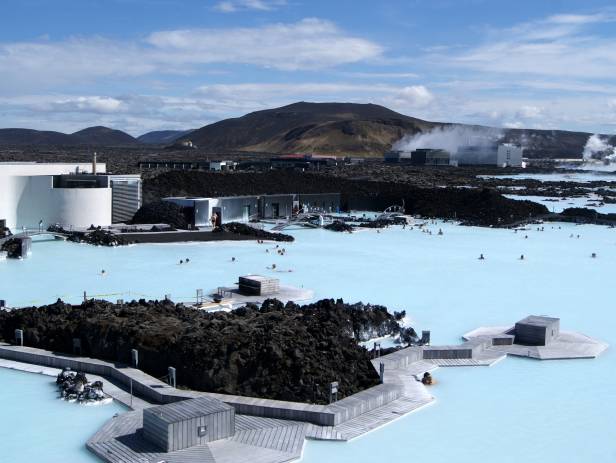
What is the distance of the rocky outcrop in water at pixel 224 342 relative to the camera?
15.7m

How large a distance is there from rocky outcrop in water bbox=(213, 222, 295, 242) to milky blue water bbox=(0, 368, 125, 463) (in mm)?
26097

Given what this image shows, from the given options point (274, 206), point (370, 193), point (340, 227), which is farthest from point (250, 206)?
point (370, 193)

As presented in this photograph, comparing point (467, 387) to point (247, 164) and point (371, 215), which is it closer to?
point (371, 215)

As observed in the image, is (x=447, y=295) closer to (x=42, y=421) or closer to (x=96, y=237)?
(x=42, y=421)

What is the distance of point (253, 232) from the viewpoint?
4312 centimetres

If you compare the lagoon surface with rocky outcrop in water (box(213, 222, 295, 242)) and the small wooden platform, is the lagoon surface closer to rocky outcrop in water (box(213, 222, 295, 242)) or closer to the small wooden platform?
the small wooden platform

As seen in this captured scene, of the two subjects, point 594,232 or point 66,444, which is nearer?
point 66,444

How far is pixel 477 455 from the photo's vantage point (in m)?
13.7

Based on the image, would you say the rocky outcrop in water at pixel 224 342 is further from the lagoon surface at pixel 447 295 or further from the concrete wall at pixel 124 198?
the concrete wall at pixel 124 198

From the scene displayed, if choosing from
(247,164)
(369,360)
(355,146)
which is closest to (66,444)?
(369,360)

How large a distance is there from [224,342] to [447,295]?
43.8 feet

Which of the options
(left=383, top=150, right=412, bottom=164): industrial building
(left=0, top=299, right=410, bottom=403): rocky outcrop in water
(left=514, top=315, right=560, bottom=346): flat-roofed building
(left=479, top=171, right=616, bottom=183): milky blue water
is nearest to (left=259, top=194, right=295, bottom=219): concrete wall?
(left=0, top=299, right=410, bottom=403): rocky outcrop in water

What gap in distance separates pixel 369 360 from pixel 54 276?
639 inches

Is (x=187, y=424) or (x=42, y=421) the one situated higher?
(x=187, y=424)
